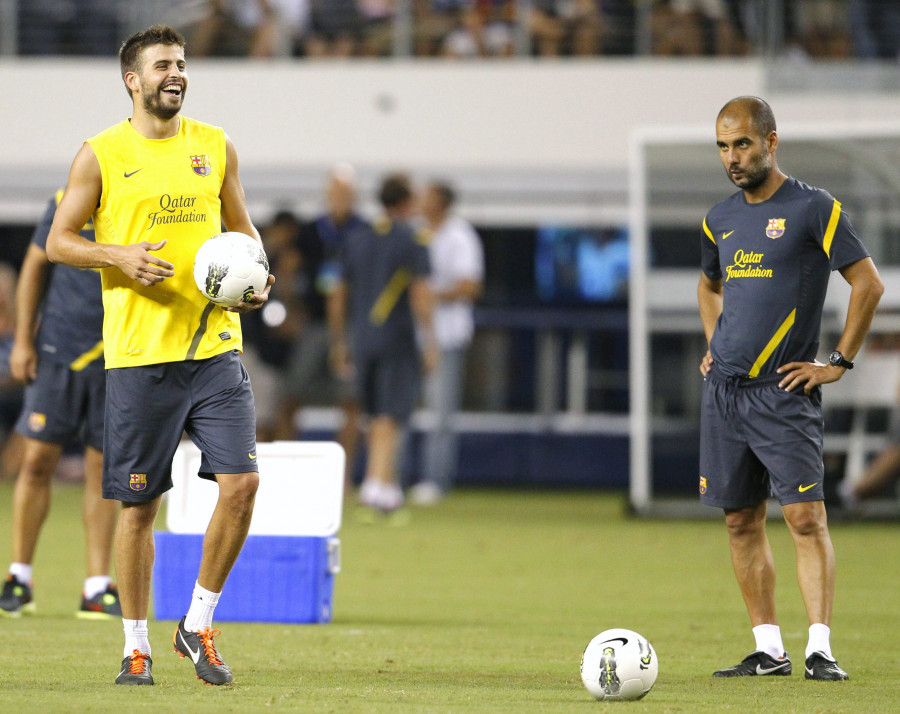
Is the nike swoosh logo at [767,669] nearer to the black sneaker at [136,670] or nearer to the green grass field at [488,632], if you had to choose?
the green grass field at [488,632]

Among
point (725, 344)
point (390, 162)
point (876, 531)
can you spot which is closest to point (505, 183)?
point (390, 162)

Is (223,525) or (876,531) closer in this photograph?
(223,525)

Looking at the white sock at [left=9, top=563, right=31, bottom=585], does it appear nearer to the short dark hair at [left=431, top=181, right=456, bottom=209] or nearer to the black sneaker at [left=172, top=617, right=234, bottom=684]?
the black sneaker at [left=172, top=617, right=234, bottom=684]

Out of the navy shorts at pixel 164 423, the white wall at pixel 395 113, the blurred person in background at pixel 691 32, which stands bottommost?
the navy shorts at pixel 164 423

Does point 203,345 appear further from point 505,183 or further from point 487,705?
point 505,183

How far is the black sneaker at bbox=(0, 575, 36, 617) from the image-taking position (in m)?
7.20

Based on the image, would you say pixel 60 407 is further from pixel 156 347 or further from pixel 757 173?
pixel 757 173

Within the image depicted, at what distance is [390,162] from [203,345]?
11273mm

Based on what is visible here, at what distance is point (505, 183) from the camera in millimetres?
16156

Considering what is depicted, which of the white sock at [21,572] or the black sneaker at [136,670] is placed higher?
the black sneaker at [136,670]

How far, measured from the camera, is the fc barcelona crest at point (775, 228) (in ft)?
18.6

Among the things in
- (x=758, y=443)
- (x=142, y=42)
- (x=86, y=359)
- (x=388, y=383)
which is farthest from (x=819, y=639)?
(x=388, y=383)

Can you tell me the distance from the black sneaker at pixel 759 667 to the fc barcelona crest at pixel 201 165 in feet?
8.43

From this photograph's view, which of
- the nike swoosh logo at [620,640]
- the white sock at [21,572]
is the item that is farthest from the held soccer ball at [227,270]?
the white sock at [21,572]
